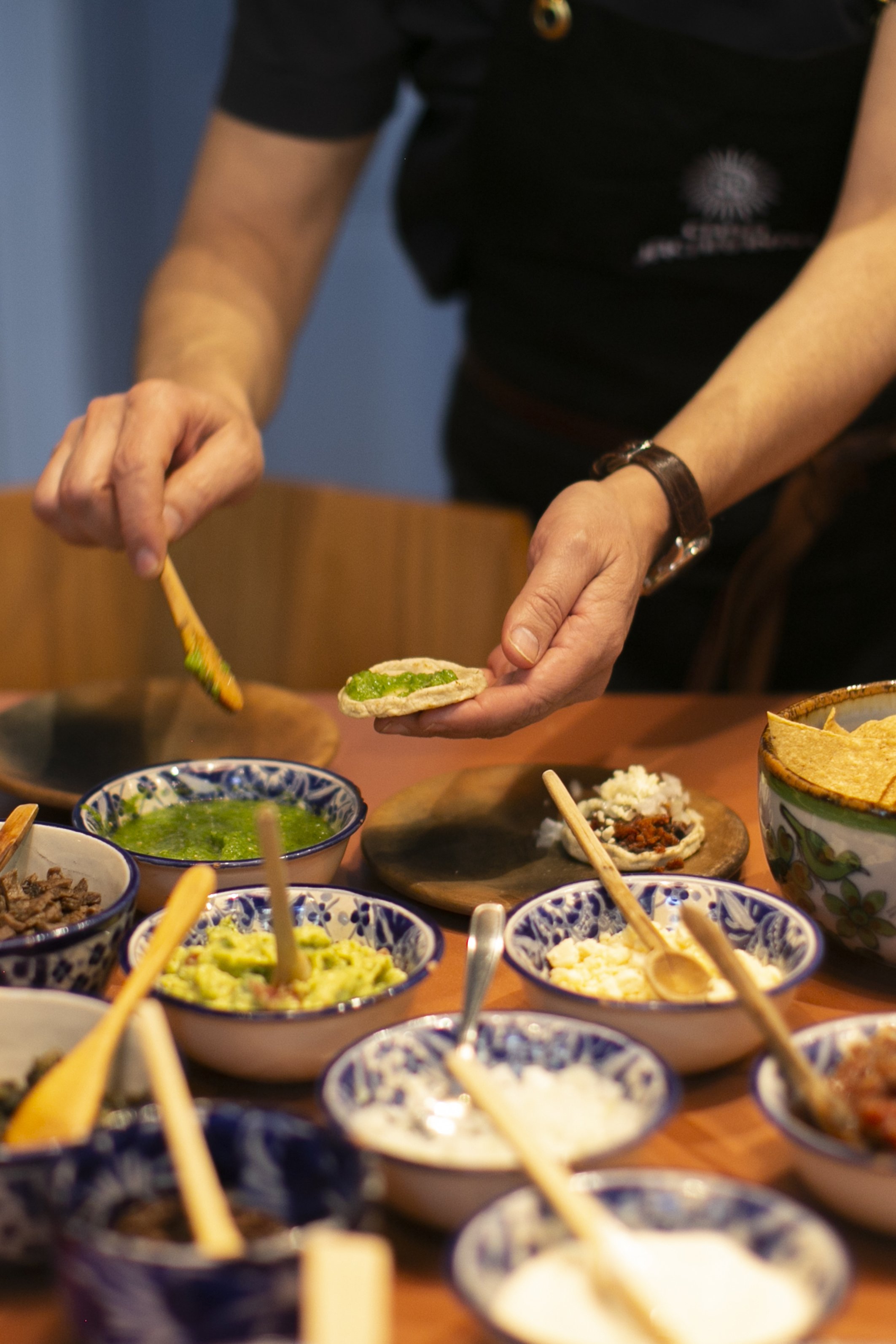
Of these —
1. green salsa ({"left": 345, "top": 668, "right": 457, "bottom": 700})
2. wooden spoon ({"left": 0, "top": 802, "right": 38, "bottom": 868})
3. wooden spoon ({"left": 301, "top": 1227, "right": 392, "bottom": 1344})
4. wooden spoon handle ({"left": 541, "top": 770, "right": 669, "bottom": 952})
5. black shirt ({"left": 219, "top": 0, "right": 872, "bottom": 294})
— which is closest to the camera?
wooden spoon ({"left": 301, "top": 1227, "right": 392, "bottom": 1344})

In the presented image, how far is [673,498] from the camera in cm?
180

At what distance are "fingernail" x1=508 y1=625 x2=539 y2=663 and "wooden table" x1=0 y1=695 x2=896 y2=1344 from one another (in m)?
0.32

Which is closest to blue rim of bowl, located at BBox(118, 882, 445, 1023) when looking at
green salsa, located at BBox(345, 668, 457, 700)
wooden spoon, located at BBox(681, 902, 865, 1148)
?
wooden spoon, located at BBox(681, 902, 865, 1148)

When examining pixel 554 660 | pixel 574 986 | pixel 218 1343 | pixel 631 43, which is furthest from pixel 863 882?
pixel 631 43

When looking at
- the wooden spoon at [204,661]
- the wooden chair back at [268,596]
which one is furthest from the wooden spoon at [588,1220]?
the wooden chair back at [268,596]

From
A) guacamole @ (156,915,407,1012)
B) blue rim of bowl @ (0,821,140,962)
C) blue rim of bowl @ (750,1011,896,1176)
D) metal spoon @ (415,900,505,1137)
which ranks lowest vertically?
guacamole @ (156,915,407,1012)

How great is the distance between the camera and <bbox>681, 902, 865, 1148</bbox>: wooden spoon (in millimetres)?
962

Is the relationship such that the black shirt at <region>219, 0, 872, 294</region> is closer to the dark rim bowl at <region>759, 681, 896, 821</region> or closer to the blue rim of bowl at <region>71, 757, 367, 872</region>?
the blue rim of bowl at <region>71, 757, 367, 872</region>

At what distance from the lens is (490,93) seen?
2.42 meters

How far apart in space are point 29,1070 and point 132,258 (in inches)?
154

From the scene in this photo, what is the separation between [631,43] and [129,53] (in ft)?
8.52

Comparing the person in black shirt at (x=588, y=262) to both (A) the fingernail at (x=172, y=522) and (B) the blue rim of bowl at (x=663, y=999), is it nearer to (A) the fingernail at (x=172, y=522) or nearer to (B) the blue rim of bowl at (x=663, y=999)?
(A) the fingernail at (x=172, y=522)

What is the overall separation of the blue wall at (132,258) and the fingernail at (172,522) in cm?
257

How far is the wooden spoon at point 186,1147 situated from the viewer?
0.81 meters
